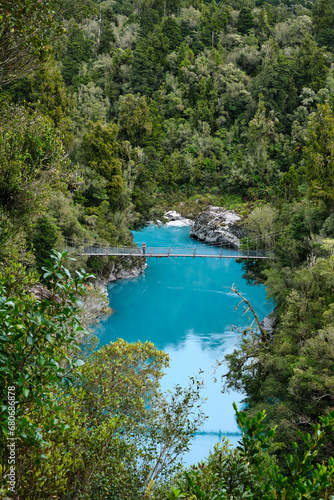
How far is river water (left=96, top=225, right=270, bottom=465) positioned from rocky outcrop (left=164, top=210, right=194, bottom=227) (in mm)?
4768

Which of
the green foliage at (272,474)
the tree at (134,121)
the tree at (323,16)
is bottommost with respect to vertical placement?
the green foliage at (272,474)

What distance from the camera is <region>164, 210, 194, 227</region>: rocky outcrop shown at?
23.8 meters

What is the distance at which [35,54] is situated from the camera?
2998 mm

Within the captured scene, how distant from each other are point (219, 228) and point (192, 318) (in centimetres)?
852

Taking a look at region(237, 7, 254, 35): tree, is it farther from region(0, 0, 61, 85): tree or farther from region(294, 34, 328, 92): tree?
region(0, 0, 61, 85): tree

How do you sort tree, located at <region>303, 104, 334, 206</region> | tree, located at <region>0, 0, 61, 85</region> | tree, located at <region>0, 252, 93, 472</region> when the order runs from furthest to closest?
1. tree, located at <region>303, 104, 334, 206</region>
2. tree, located at <region>0, 0, 61, 85</region>
3. tree, located at <region>0, 252, 93, 472</region>

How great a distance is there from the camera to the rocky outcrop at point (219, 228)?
19.9m

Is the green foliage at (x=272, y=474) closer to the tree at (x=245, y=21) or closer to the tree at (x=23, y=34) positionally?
the tree at (x=23, y=34)

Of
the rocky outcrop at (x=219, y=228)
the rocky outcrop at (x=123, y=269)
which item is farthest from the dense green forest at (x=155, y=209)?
the rocky outcrop at (x=219, y=228)

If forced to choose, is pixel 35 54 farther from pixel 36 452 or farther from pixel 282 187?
pixel 282 187

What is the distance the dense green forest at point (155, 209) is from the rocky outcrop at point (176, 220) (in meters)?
0.61

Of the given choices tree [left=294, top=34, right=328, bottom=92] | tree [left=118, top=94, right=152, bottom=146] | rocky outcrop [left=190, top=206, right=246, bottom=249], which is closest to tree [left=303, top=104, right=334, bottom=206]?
rocky outcrop [left=190, top=206, right=246, bottom=249]

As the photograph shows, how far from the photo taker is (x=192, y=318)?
42.2 feet

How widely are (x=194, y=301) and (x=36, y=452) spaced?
498 inches
